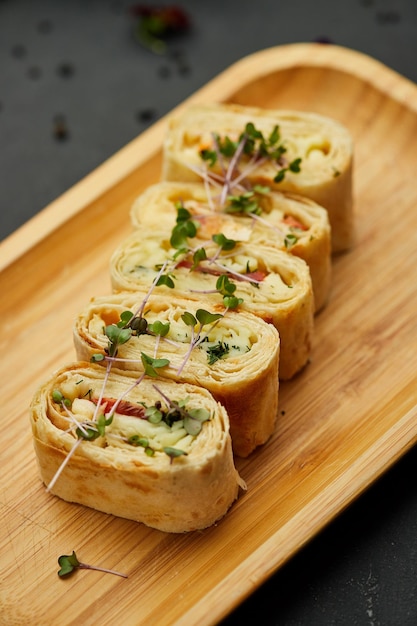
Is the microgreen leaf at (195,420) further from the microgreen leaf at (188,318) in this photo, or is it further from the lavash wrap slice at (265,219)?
the lavash wrap slice at (265,219)

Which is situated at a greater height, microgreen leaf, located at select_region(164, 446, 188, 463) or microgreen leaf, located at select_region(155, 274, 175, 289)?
microgreen leaf, located at select_region(155, 274, 175, 289)

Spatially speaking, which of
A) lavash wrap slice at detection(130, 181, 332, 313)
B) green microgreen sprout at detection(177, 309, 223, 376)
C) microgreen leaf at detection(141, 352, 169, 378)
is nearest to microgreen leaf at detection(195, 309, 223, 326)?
green microgreen sprout at detection(177, 309, 223, 376)

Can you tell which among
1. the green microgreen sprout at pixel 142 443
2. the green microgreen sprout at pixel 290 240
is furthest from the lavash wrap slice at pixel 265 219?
the green microgreen sprout at pixel 142 443

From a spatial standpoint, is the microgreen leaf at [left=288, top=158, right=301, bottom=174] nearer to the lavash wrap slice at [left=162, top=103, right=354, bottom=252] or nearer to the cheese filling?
the lavash wrap slice at [left=162, top=103, right=354, bottom=252]

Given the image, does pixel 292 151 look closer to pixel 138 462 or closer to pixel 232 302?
pixel 232 302

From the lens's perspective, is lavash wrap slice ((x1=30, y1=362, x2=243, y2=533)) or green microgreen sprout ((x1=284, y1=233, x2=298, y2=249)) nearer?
lavash wrap slice ((x1=30, y1=362, x2=243, y2=533))
